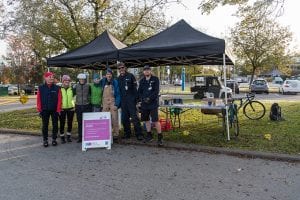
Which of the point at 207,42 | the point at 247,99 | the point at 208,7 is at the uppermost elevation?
the point at 208,7

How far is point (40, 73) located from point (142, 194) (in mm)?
51343

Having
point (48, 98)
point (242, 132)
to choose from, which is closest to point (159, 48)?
point (48, 98)

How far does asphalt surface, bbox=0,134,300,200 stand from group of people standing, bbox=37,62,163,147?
0.84 m

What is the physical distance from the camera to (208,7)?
15.7 meters

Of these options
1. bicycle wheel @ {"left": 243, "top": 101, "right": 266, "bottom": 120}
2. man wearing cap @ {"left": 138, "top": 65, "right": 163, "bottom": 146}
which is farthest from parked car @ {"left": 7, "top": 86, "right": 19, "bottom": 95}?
man wearing cap @ {"left": 138, "top": 65, "right": 163, "bottom": 146}

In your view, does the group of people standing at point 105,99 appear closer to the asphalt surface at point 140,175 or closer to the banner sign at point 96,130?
the banner sign at point 96,130

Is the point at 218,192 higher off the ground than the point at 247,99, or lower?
lower

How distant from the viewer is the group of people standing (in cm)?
832

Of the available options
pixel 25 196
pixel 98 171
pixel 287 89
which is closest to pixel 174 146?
pixel 98 171

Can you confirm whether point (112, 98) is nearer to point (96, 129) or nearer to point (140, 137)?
point (96, 129)

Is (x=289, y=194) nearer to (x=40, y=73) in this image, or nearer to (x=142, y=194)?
(x=142, y=194)

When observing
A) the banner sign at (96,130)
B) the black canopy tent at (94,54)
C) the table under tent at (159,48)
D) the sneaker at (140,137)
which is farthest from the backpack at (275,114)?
the banner sign at (96,130)

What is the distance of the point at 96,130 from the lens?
8.27 meters

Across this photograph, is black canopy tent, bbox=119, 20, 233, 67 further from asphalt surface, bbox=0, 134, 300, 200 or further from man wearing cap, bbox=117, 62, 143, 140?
asphalt surface, bbox=0, 134, 300, 200
